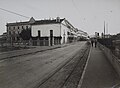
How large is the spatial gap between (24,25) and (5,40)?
211 feet

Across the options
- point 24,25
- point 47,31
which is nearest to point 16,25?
point 24,25

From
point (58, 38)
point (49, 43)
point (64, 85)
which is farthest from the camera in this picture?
point (58, 38)

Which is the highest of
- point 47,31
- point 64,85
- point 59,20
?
point 59,20

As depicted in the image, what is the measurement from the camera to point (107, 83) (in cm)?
646

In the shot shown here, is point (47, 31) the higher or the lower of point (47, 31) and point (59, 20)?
the lower

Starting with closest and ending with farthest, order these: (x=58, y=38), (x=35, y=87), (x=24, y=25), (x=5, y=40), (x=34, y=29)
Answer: (x=35, y=87), (x=5, y=40), (x=58, y=38), (x=34, y=29), (x=24, y=25)

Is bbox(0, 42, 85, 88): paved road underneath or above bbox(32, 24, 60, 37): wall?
underneath

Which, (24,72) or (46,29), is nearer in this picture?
(24,72)

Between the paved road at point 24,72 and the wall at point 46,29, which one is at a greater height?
the wall at point 46,29

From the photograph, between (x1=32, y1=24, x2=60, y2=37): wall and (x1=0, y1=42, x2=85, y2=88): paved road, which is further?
(x1=32, y1=24, x2=60, y2=37): wall

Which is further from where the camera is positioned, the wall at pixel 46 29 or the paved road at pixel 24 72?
the wall at pixel 46 29

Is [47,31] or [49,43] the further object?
[47,31]

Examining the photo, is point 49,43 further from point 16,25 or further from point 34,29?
point 16,25

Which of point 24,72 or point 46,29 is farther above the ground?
point 46,29
